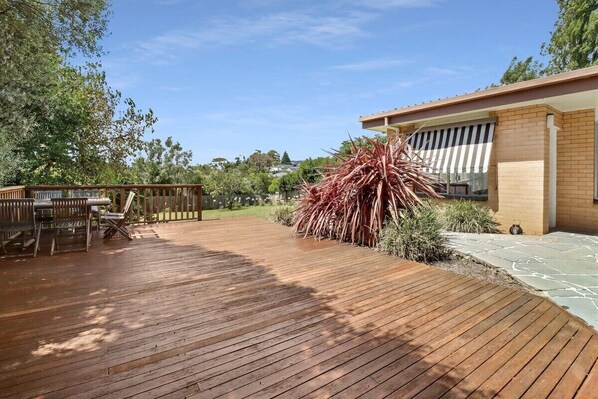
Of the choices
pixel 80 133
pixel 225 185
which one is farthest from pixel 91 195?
pixel 225 185

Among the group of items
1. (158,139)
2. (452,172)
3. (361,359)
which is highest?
(158,139)

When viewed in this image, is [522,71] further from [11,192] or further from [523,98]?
[11,192]

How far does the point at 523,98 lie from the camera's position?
6172 millimetres

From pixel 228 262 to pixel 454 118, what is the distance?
6616 millimetres

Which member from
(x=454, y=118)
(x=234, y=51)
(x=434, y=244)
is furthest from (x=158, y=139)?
(x=434, y=244)

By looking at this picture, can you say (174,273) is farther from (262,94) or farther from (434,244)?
(262,94)

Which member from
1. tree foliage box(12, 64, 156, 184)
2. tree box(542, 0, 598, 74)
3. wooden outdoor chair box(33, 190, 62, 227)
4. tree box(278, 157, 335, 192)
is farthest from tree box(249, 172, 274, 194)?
tree box(542, 0, 598, 74)

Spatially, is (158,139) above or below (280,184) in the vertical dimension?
above

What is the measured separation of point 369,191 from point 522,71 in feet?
81.9

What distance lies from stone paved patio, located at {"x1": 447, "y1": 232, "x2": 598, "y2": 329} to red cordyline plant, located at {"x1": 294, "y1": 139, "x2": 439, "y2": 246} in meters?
1.27

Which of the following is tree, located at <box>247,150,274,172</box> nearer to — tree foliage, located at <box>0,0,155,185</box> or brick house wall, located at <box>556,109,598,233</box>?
tree foliage, located at <box>0,0,155,185</box>

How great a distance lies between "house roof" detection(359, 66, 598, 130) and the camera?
5375mm

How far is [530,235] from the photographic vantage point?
21.7 feet

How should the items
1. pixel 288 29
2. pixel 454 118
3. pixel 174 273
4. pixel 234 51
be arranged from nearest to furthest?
1. pixel 174 273
2. pixel 454 118
3. pixel 288 29
4. pixel 234 51
